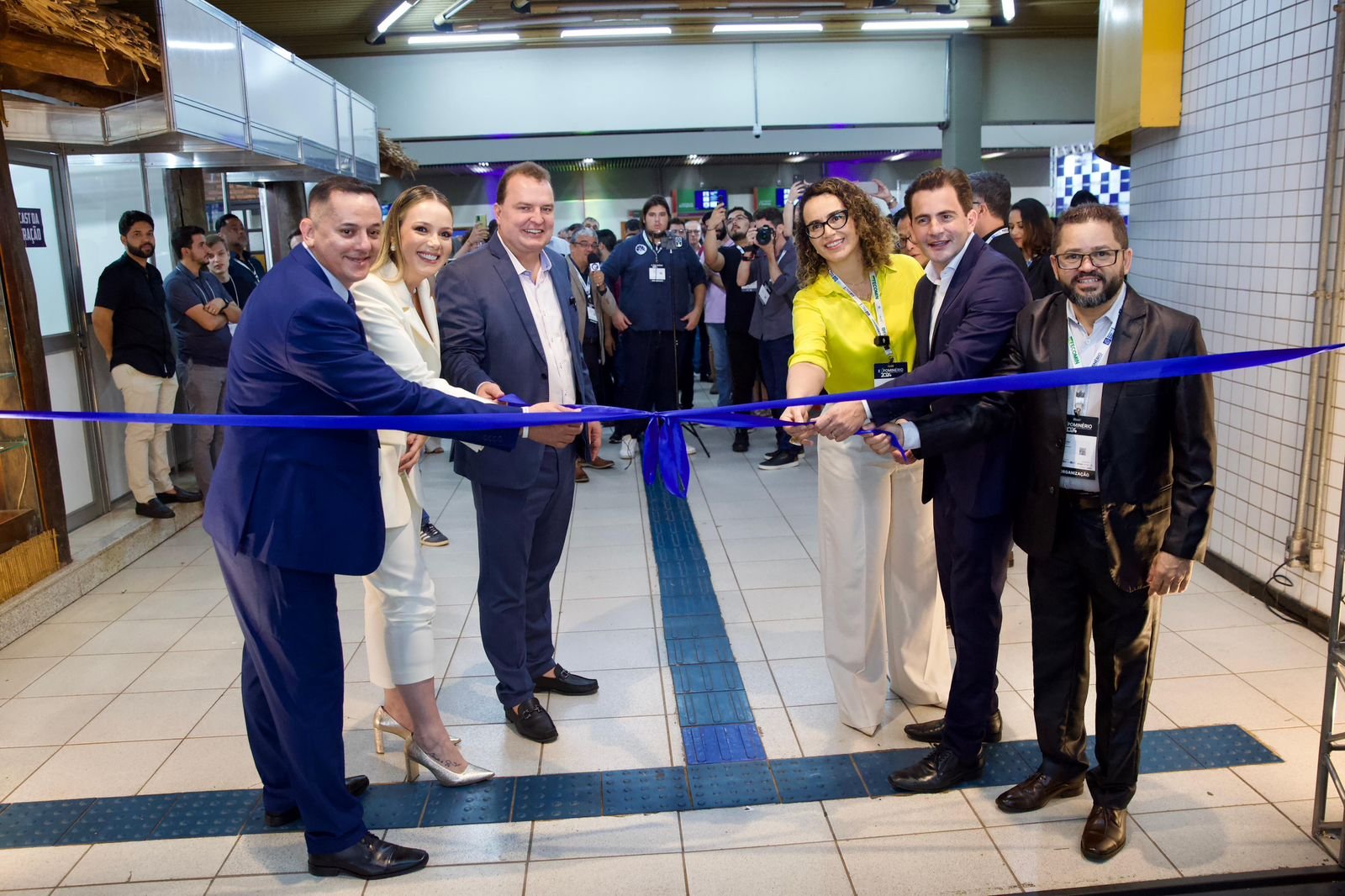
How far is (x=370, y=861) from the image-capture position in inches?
99.2

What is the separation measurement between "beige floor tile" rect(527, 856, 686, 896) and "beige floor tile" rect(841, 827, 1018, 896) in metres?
0.45

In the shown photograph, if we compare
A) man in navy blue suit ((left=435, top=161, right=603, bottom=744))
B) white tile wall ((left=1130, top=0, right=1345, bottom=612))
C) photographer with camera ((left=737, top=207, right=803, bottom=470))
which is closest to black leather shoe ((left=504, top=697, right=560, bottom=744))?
man in navy blue suit ((left=435, top=161, right=603, bottom=744))

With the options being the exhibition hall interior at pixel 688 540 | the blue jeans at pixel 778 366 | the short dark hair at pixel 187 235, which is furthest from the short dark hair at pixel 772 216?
the short dark hair at pixel 187 235

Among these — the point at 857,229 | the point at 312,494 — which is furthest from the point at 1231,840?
the point at 312,494

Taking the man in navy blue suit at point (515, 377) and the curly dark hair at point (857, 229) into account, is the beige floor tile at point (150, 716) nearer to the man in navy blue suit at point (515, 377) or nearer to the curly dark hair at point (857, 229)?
the man in navy blue suit at point (515, 377)

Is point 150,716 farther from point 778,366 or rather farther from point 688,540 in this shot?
point 778,366

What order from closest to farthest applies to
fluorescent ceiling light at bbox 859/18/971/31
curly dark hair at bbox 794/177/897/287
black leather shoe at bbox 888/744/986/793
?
black leather shoe at bbox 888/744/986/793 → curly dark hair at bbox 794/177/897/287 → fluorescent ceiling light at bbox 859/18/971/31

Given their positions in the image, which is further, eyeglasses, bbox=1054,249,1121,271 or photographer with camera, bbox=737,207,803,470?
photographer with camera, bbox=737,207,803,470

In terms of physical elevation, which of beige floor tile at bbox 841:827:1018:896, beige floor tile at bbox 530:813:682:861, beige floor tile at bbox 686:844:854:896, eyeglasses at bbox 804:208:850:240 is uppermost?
eyeglasses at bbox 804:208:850:240

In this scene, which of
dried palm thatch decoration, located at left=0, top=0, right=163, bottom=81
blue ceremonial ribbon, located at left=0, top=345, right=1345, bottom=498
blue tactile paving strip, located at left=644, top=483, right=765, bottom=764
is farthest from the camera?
dried palm thatch decoration, located at left=0, top=0, right=163, bottom=81

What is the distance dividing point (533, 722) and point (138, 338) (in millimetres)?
4039

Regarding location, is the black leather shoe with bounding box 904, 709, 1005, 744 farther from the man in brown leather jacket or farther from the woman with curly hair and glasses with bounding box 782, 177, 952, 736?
the man in brown leather jacket

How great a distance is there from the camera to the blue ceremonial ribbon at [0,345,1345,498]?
2227 mm

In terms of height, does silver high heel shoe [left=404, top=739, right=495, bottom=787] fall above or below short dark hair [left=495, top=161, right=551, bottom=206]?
below
